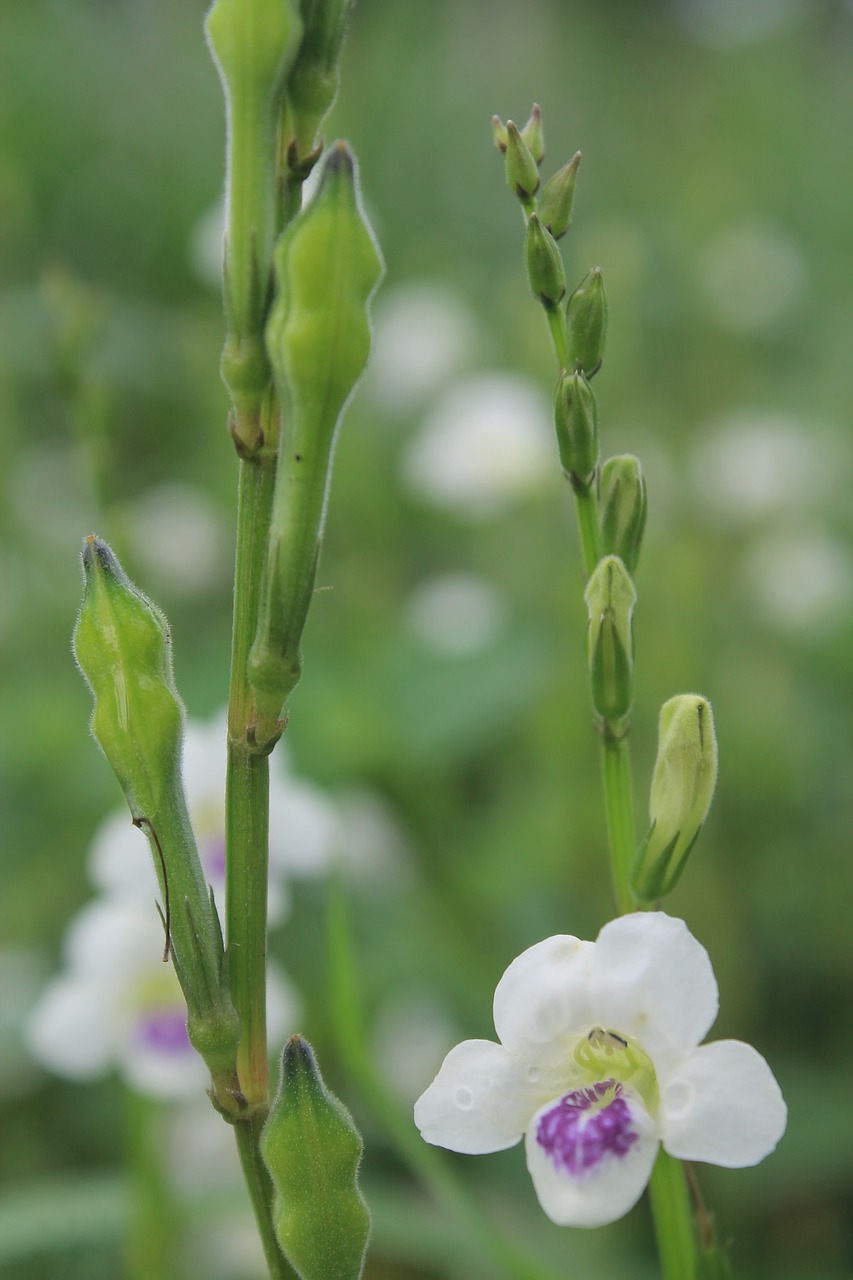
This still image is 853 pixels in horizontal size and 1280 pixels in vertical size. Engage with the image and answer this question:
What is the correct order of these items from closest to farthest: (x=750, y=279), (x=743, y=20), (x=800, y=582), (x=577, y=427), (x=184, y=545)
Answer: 1. (x=577, y=427)
2. (x=800, y=582)
3. (x=184, y=545)
4. (x=750, y=279)
5. (x=743, y=20)

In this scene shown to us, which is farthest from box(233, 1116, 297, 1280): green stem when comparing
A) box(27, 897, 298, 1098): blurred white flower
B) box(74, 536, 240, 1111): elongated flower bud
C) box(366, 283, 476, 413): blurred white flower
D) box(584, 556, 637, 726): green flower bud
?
box(366, 283, 476, 413): blurred white flower

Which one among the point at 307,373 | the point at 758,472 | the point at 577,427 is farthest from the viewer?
the point at 758,472

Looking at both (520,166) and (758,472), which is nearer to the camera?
(520,166)

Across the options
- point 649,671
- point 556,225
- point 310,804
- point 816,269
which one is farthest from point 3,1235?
point 816,269

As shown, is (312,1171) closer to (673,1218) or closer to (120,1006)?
(673,1218)

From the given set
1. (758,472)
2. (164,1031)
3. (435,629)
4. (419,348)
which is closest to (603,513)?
→ (164,1031)

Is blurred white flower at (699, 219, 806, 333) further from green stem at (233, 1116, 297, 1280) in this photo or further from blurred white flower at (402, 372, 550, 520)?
green stem at (233, 1116, 297, 1280)

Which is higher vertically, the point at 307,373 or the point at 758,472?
the point at 758,472
